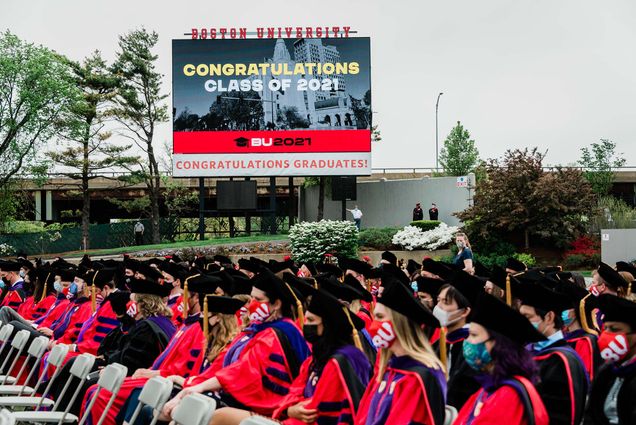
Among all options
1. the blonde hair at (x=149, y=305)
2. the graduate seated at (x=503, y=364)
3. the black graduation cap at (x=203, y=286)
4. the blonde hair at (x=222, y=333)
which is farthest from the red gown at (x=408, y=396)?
the blonde hair at (x=149, y=305)

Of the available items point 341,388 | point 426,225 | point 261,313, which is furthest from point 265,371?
point 426,225

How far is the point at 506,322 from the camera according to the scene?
12.1 feet

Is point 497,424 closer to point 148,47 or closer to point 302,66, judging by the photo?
point 302,66

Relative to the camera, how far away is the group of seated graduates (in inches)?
149

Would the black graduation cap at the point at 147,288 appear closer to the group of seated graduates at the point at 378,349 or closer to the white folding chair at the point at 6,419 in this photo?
the group of seated graduates at the point at 378,349

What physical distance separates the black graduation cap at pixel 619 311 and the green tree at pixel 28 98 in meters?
32.9

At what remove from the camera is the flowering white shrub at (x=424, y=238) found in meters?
30.1

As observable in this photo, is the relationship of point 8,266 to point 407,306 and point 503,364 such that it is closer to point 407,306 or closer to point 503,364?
point 407,306

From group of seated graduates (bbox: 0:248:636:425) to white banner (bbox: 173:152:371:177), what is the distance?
2402 cm

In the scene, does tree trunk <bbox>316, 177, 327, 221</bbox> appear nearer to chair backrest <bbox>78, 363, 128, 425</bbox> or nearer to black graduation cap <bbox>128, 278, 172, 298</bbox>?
black graduation cap <bbox>128, 278, 172, 298</bbox>

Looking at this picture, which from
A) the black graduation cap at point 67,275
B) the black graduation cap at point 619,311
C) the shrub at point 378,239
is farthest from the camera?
the shrub at point 378,239

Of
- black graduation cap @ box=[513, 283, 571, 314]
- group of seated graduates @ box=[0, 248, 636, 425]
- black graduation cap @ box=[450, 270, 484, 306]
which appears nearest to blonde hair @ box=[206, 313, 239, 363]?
group of seated graduates @ box=[0, 248, 636, 425]

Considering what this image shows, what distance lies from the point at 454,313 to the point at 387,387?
174cm

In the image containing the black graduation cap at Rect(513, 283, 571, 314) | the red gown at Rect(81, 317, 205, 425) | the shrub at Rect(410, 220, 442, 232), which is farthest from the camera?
the shrub at Rect(410, 220, 442, 232)
